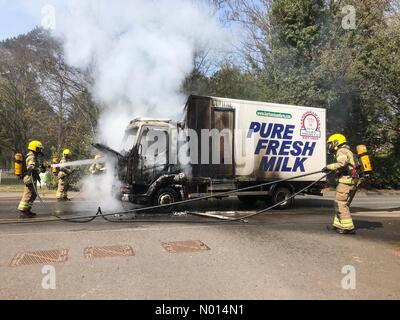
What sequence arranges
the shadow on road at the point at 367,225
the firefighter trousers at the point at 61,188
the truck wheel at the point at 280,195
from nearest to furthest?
1. the shadow on road at the point at 367,225
2. the truck wheel at the point at 280,195
3. the firefighter trousers at the point at 61,188

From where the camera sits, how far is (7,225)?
8836 millimetres

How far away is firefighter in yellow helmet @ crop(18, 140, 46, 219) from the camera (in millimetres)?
9992

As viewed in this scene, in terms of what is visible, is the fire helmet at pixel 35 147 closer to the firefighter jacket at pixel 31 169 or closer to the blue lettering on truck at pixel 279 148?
the firefighter jacket at pixel 31 169

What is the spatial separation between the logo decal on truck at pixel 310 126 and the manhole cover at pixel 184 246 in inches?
250

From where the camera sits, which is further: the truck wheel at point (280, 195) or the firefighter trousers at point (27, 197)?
the truck wheel at point (280, 195)

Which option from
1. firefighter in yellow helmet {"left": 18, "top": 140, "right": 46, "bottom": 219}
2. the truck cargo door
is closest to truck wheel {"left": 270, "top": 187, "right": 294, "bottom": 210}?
the truck cargo door

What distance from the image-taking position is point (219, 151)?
1127 centimetres

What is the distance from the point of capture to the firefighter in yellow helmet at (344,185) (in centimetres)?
803

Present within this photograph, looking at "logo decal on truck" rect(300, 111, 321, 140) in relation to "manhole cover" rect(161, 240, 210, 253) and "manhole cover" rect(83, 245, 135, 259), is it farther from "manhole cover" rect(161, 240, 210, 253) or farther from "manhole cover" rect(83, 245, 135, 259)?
"manhole cover" rect(83, 245, 135, 259)

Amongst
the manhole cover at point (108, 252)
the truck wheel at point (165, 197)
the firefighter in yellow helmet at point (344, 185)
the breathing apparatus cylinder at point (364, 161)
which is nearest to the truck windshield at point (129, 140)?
the truck wheel at point (165, 197)

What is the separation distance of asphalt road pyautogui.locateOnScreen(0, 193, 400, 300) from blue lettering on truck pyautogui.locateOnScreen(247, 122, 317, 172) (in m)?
2.93

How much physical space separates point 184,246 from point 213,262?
3.18 feet

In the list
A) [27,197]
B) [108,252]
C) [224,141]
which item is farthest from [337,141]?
[27,197]
